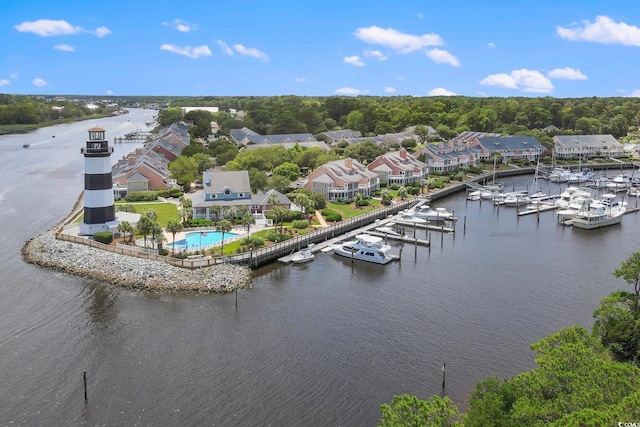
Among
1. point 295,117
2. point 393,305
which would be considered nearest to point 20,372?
point 393,305

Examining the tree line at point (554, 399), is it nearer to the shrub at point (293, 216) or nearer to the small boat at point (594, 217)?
the shrub at point (293, 216)

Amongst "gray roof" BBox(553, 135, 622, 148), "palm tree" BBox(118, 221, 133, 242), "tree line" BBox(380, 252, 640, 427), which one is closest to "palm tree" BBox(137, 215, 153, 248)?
"palm tree" BBox(118, 221, 133, 242)

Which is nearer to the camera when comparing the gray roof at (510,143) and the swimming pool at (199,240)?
the swimming pool at (199,240)

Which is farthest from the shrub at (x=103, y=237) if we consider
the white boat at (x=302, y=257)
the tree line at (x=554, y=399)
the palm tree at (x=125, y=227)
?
the tree line at (x=554, y=399)

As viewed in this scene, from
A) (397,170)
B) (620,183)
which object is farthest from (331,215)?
(620,183)

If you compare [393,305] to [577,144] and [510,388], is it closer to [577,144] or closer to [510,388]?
[510,388]

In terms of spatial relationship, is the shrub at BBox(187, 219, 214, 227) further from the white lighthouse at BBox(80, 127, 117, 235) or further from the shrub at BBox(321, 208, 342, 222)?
the shrub at BBox(321, 208, 342, 222)
